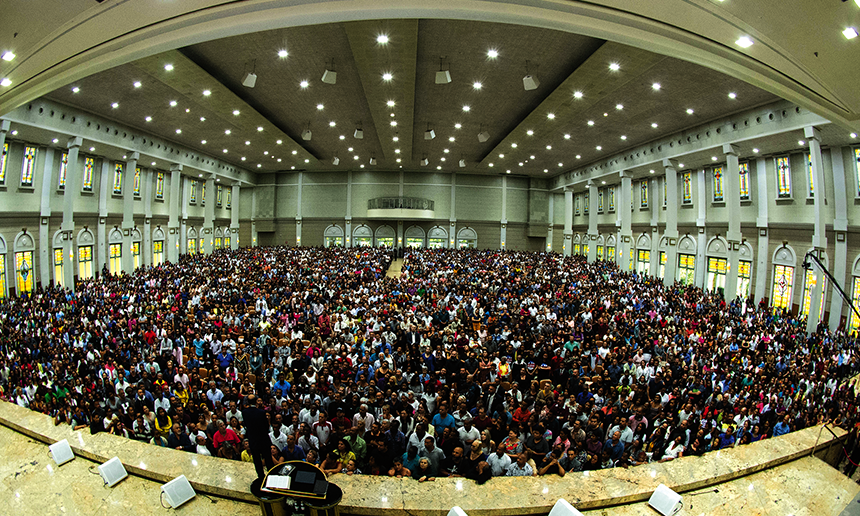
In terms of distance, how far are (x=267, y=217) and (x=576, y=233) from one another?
26019 mm

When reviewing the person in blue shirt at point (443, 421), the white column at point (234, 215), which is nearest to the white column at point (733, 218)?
the person in blue shirt at point (443, 421)

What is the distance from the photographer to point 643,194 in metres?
24.6

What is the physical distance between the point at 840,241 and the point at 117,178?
31.5 m

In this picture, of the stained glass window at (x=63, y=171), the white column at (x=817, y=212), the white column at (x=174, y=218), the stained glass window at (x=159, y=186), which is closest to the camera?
the white column at (x=817, y=212)

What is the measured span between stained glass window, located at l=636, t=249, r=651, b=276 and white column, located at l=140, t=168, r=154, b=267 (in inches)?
1143

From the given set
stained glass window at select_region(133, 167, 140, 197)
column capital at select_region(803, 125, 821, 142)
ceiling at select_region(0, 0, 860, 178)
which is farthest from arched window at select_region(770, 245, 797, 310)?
stained glass window at select_region(133, 167, 140, 197)

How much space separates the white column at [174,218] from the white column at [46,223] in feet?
21.0

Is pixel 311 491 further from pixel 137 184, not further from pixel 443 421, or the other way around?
pixel 137 184

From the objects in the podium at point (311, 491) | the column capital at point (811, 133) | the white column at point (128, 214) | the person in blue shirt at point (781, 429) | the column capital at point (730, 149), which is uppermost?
the column capital at point (730, 149)

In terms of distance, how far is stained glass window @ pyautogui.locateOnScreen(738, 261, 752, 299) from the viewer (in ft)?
56.1

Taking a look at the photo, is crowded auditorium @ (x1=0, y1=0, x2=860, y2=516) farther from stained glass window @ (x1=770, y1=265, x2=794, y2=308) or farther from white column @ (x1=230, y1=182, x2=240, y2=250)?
white column @ (x1=230, y1=182, x2=240, y2=250)

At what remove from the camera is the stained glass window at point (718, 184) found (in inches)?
733

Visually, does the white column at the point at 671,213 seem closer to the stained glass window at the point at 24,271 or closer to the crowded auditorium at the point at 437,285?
the crowded auditorium at the point at 437,285

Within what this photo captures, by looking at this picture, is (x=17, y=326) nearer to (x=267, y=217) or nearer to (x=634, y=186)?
(x=267, y=217)
